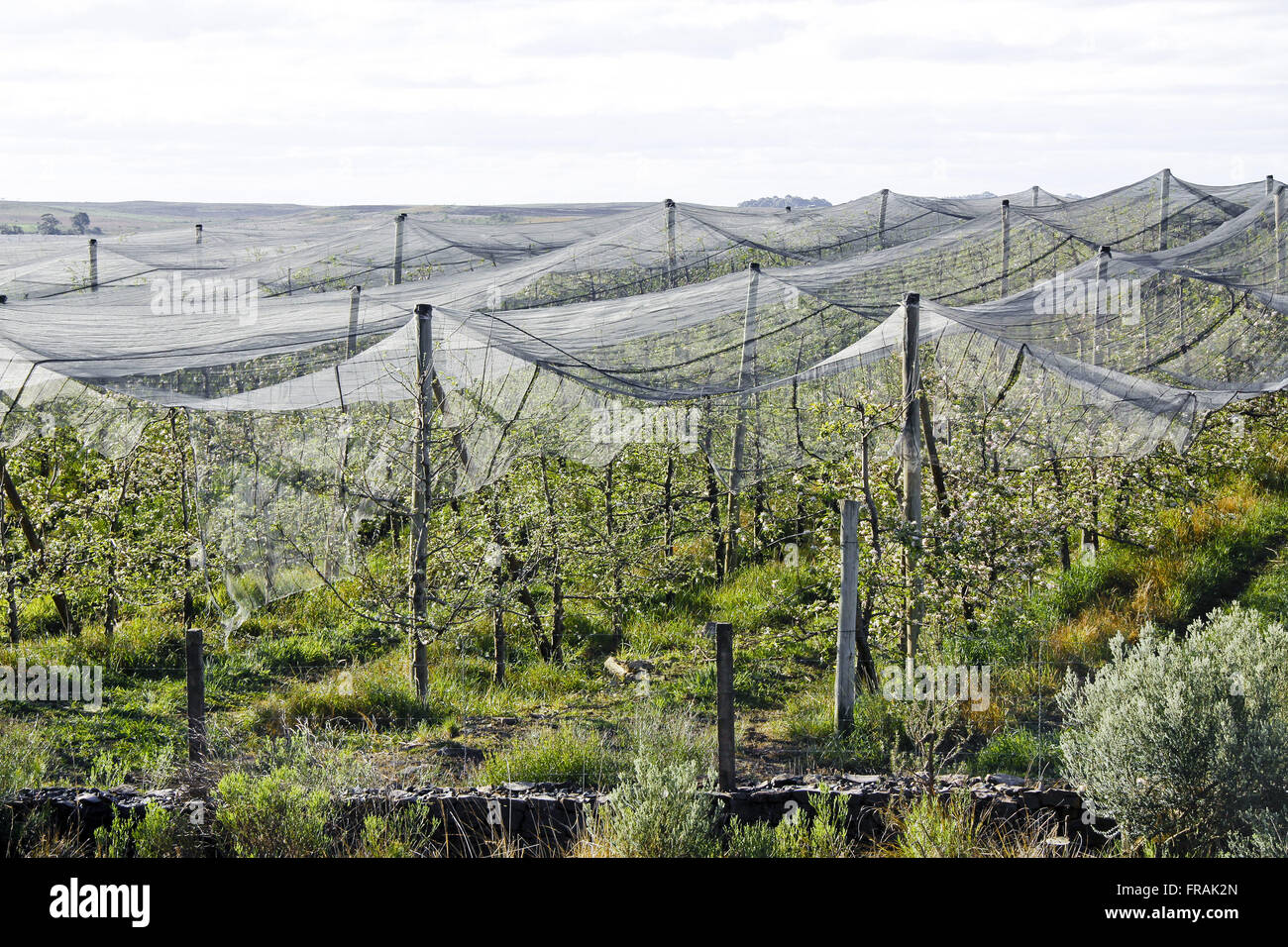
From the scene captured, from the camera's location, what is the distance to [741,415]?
915 centimetres

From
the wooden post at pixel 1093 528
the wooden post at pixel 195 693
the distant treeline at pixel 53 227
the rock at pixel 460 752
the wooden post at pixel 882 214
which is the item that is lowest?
the rock at pixel 460 752

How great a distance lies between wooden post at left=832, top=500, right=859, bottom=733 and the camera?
757cm

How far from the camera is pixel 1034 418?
30.4 feet

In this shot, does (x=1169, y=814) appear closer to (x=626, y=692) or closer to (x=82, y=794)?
(x=626, y=692)

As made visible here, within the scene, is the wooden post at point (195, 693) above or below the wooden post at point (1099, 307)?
below

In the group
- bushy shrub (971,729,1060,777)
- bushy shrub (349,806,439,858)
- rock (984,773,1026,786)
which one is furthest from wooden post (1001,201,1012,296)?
bushy shrub (349,806,439,858)

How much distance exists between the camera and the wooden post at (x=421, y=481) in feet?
27.1

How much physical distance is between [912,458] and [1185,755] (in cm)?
331

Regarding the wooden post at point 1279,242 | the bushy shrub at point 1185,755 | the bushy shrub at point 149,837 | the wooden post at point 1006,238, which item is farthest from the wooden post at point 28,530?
the wooden post at point 1279,242

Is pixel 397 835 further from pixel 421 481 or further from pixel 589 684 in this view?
pixel 589 684

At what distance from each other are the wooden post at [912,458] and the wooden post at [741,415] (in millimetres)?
1333

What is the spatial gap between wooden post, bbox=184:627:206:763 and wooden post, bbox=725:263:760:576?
13.1 feet

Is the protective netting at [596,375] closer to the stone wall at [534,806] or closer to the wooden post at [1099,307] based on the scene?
the wooden post at [1099,307]

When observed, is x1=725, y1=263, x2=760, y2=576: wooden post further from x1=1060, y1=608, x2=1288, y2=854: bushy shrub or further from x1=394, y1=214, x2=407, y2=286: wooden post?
x1=394, y1=214, x2=407, y2=286: wooden post
